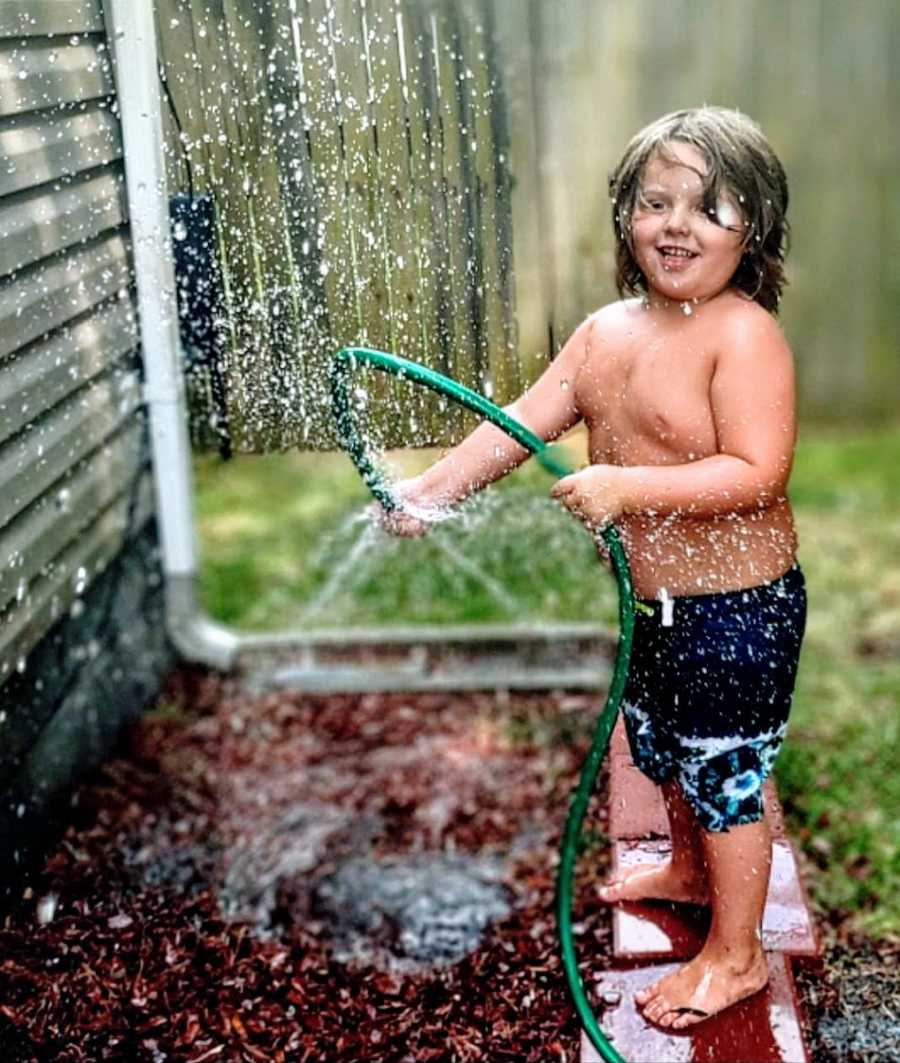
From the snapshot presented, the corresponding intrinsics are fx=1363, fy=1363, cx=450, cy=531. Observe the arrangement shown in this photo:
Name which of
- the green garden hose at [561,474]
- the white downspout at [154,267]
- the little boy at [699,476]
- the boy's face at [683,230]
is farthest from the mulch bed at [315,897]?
the boy's face at [683,230]

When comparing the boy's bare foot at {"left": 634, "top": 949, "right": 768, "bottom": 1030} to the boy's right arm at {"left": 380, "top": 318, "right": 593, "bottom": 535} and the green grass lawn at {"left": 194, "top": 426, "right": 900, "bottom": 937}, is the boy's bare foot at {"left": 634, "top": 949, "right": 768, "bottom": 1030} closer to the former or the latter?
the green grass lawn at {"left": 194, "top": 426, "right": 900, "bottom": 937}

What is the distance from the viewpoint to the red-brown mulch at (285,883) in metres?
2.35

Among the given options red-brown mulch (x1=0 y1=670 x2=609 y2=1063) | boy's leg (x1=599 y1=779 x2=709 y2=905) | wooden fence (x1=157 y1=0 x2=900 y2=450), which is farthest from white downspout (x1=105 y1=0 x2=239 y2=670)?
boy's leg (x1=599 y1=779 x2=709 y2=905)

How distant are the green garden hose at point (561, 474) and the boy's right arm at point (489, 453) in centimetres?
4

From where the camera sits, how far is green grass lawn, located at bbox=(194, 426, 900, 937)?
10.1 ft

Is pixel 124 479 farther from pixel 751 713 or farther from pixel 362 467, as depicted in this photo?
pixel 751 713

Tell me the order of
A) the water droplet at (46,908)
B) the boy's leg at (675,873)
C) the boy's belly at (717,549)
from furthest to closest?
the water droplet at (46,908) → the boy's leg at (675,873) → the boy's belly at (717,549)

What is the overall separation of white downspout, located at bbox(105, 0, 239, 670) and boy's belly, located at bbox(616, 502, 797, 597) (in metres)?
0.95

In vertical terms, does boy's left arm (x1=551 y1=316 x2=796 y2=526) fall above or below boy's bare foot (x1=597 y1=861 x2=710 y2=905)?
above

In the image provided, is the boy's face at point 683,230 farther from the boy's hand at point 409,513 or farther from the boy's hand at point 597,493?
the boy's hand at point 409,513

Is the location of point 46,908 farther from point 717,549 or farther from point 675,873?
point 717,549

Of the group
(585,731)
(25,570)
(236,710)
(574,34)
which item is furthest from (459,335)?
(574,34)

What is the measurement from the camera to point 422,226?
2.21 metres

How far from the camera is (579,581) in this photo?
13.7ft
